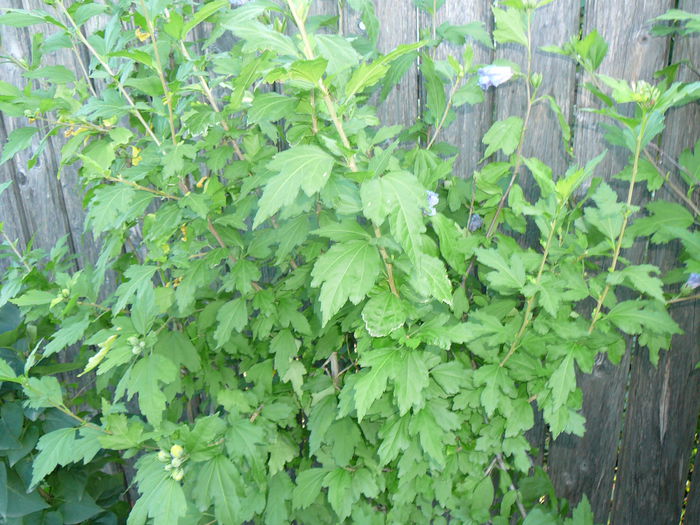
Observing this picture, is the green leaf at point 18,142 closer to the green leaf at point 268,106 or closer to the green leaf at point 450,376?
the green leaf at point 268,106

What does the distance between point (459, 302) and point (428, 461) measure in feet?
1.55

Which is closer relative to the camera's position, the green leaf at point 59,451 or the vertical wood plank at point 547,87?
the green leaf at point 59,451

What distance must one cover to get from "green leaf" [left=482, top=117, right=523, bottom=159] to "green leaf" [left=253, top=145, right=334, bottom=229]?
0.75 meters

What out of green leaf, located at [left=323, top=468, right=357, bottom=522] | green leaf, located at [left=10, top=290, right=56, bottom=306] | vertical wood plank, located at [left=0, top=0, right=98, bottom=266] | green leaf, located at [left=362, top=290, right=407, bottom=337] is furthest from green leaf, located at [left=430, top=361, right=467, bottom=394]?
vertical wood plank, located at [left=0, top=0, right=98, bottom=266]

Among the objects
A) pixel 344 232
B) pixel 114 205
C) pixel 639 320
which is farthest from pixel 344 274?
pixel 639 320

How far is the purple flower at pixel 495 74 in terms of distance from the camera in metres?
1.65

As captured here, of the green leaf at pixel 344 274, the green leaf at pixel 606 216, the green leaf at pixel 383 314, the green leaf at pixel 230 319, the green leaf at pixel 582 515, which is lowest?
the green leaf at pixel 582 515

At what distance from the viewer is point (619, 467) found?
7.46 feet

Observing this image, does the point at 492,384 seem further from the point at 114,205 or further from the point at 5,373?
the point at 5,373

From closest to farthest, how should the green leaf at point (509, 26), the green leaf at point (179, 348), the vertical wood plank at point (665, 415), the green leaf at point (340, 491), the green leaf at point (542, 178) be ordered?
the green leaf at point (542, 178)
the green leaf at point (509, 26)
the green leaf at point (340, 491)
the green leaf at point (179, 348)
the vertical wood plank at point (665, 415)

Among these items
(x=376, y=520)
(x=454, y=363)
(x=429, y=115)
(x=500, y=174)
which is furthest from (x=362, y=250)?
(x=376, y=520)

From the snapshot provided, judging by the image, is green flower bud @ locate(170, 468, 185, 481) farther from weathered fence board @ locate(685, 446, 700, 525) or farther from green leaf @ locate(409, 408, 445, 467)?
weathered fence board @ locate(685, 446, 700, 525)

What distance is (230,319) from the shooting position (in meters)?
1.67

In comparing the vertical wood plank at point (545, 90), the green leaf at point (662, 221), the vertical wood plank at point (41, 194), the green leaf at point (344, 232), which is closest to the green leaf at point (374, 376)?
the green leaf at point (344, 232)
